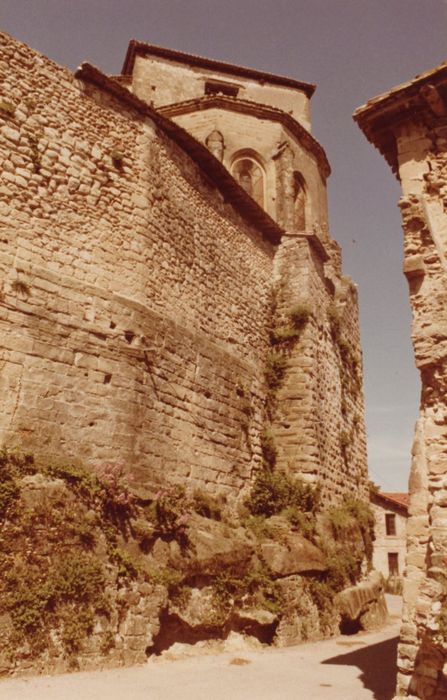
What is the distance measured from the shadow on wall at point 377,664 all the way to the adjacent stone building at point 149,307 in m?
3.57

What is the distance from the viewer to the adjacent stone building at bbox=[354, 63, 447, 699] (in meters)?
5.59

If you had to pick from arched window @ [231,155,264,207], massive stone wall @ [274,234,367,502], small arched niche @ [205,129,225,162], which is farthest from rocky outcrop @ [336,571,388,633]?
small arched niche @ [205,129,225,162]

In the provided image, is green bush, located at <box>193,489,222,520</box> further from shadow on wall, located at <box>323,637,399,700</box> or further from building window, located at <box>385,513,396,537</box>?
building window, located at <box>385,513,396,537</box>

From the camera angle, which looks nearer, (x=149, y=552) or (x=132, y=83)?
(x=149, y=552)

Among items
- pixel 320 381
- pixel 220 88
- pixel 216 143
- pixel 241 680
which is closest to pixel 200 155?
pixel 320 381

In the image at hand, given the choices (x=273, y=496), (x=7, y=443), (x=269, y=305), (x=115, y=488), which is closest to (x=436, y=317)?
(x=115, y=488)

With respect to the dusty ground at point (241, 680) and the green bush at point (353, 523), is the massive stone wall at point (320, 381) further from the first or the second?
the dusty ground at point (241, 680)

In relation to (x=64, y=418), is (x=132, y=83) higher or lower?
higher

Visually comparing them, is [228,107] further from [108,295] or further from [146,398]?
[146,398]

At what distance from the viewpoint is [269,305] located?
1452 cm

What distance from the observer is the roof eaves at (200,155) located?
32.8ft

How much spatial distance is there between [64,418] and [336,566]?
21.6 feet

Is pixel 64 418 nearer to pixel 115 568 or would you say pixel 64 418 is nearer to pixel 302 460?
pixel 115 568

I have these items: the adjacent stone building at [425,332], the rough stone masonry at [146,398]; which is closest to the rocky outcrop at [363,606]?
the rough stone masonry at [146,398]
